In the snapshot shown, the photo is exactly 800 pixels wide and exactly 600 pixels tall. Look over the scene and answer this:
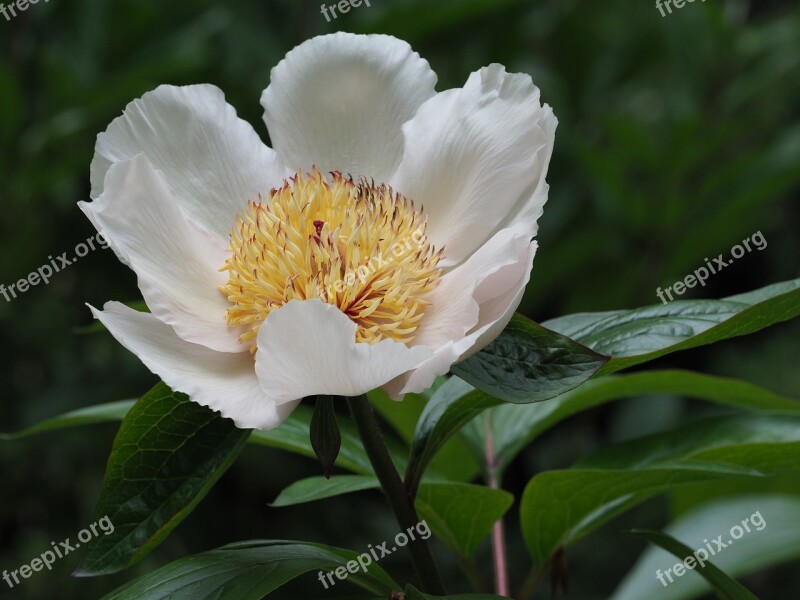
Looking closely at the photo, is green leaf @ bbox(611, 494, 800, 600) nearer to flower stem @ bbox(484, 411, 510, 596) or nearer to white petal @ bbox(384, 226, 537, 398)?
flower stem @ bbox(484, 411, 510, 596)

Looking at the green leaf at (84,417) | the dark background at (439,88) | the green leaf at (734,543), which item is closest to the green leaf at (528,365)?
the green leaf at (84,417)

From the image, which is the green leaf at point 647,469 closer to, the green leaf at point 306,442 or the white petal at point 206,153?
the green leaf at point 306,442

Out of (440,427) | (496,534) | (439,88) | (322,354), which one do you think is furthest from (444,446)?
(439,88)

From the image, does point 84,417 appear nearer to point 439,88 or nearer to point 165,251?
point 165,251

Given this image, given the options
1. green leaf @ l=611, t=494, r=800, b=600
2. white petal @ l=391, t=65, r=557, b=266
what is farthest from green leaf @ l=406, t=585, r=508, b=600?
green leaf @ l=611, t=494, r=800, b=600

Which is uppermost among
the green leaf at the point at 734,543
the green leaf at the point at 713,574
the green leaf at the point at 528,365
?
the green leaf at the point at 528,365

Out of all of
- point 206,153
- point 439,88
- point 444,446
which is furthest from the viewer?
point 439,88
